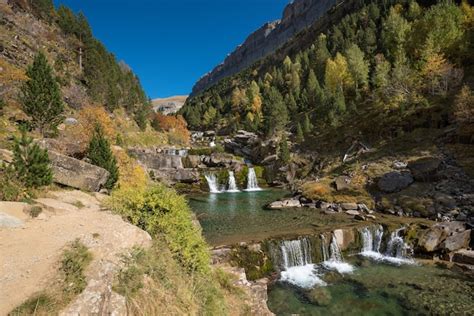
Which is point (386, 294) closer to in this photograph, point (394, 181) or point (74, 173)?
point (394, 181)

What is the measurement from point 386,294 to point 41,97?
3426 centimetres

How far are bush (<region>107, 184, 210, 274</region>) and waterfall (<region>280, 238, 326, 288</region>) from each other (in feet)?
27.5

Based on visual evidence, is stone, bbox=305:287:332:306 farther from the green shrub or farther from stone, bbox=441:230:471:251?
the green shrub

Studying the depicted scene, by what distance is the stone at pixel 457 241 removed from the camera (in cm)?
1880

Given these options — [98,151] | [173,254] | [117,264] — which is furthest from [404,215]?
[98,151]

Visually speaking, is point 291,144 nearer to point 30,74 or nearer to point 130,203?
point 30,74

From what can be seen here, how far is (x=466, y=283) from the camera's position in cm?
1523

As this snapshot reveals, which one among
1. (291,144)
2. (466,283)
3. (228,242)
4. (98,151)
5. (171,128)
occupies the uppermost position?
(171,128)

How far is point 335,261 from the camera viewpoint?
771 inches

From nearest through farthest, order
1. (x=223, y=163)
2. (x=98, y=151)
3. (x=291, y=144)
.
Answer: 1. (x=98, y=151)
2. (x=223, y=163)
3. (x=291, y=144)

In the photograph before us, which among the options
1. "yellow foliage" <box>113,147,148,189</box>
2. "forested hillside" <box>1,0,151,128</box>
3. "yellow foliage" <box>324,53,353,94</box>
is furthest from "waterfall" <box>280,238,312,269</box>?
"yellow foliage" <box>324,53,353,94</box>

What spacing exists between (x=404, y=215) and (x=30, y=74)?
40041 millimetres

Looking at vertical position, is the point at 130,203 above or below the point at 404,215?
above

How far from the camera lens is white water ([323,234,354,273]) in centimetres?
1815
